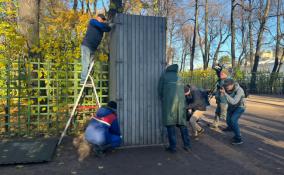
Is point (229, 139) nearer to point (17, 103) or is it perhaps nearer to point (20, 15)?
point (17, 103)

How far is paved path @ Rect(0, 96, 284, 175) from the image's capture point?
15.8 ft

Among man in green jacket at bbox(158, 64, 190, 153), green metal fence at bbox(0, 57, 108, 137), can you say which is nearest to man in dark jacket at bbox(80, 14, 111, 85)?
green metal fence at bbox(0, 57, 108, 137)

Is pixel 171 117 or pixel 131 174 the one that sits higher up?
pixel 171 117

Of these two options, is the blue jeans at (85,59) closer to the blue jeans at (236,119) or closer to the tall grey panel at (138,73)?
the tall grey panel at (138,73)

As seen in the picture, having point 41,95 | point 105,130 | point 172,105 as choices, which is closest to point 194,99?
point 172,105

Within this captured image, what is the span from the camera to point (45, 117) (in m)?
7.41

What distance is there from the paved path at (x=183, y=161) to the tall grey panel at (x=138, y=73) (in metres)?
0.46

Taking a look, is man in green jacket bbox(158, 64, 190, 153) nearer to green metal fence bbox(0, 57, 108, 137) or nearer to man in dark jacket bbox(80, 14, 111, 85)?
man in dark jacket bbox(80, 14, 111, 85)

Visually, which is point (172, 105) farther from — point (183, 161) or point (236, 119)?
point (236, 119)

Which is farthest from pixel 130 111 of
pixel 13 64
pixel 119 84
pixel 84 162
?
pixel 13 64

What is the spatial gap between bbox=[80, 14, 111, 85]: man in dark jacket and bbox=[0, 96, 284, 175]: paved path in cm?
191

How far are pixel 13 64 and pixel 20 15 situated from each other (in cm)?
220

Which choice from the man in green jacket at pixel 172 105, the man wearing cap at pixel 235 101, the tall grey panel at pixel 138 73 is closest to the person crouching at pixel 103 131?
the tall grey panel at pixel 138 73

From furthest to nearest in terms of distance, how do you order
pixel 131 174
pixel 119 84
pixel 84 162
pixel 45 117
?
1. pixel 45 117
2. pixel 119 84
3. pixel 84 162
4. pixel 131 174
